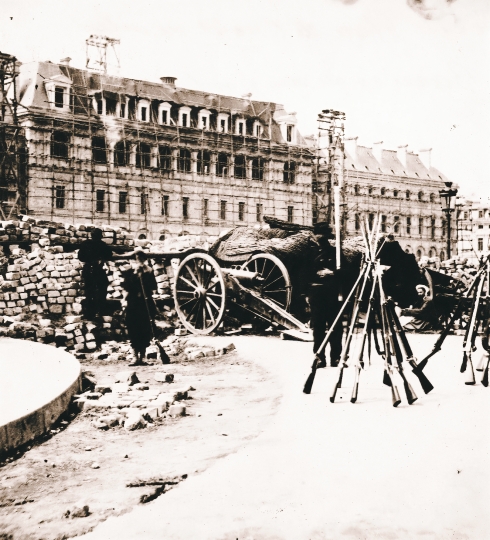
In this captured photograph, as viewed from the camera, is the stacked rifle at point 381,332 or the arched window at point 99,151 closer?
the stacked rifle at point 381,332

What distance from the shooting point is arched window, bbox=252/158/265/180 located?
162 feet

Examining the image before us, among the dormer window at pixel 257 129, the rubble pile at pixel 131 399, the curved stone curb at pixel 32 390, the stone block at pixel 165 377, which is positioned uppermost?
the dormer window at pixel 257 129

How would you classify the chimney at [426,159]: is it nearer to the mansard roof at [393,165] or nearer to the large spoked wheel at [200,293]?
the mansard roof at [393,165]

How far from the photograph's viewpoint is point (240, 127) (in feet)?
163

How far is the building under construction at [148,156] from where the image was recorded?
38.4 meters

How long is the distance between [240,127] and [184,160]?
5292 mm

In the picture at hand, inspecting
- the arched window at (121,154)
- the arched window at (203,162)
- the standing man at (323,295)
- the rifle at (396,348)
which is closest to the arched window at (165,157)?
the arched window at (203,162)

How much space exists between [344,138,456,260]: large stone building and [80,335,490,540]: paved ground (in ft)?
149

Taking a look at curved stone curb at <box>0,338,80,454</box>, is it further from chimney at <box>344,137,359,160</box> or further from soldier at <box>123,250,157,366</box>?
chimney at <box>344,137,359,160</box>

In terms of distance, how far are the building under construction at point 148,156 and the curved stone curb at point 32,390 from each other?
24.7 metres

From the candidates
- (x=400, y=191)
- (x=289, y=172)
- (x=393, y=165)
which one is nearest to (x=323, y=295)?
(x=289, y=172)

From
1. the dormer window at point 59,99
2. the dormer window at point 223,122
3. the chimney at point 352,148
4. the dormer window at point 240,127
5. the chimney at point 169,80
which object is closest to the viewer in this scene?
the dormer window at point 59,99

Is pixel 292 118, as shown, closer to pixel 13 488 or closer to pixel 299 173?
pixel 299 173

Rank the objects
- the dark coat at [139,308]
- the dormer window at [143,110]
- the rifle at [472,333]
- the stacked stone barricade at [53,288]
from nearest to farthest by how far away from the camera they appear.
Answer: the rifle at [472,333], the dark coat at [139,308], the stacked stone barricade at [53,288], the dormer window at [143,110]
